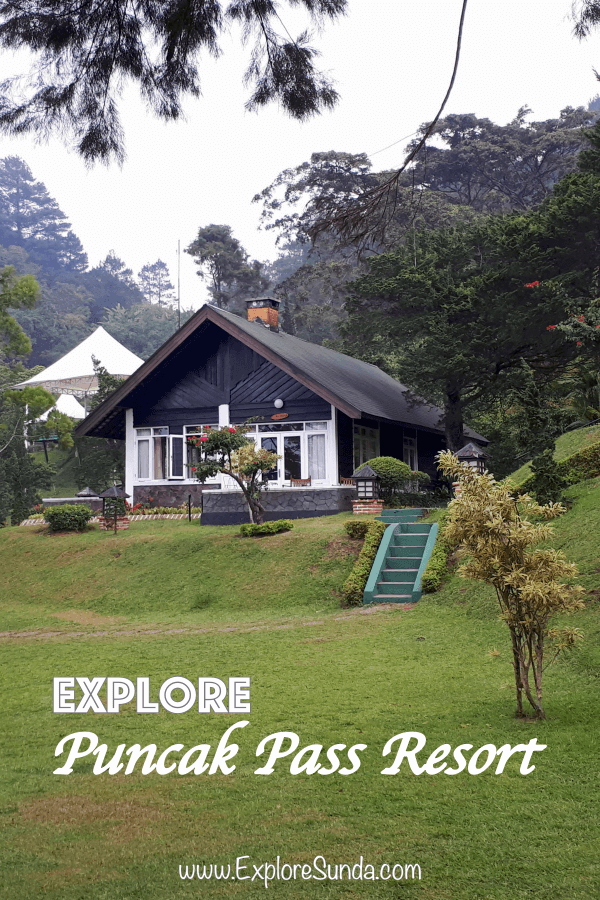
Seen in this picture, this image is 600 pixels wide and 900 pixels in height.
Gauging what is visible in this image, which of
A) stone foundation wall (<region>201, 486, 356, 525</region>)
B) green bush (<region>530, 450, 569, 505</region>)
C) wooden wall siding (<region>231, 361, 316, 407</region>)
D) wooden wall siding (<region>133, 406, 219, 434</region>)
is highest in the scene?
wooden wall siding (<region>231, 361, 316, 407</region>)

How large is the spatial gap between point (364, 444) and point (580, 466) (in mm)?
10520

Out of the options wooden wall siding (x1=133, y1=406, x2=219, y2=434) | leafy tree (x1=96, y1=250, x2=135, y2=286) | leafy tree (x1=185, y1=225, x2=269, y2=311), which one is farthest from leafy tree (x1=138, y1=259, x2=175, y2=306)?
wooden wall siding (x1=133, y1=406, x2=219, y2=434)

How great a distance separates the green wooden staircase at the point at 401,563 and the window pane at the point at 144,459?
37.4 feet

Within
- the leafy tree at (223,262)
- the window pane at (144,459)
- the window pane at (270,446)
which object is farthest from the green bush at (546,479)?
the leafy tree at (223,262)

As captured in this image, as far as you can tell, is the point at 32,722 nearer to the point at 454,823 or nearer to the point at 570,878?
the point at 454,823

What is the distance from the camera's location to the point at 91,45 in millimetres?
6586

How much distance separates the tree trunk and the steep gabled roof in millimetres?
509

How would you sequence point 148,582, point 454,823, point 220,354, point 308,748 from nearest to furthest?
point 454,823
point 308,748
point 148,582
point 220,354

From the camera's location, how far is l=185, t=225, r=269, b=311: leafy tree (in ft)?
193

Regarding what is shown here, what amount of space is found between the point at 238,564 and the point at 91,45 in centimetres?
1198

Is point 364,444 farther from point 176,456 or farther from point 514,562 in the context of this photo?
point 514,562

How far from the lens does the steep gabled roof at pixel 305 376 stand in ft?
75.6

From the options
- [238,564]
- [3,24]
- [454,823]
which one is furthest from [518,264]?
[454,823]

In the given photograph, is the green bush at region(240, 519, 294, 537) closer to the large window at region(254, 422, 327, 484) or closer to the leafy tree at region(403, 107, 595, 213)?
the large window at region(254, 422, 327, 484)
